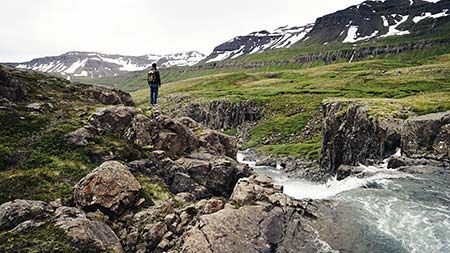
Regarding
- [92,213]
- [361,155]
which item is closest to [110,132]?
[92,213]

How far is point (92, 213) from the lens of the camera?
2411cm

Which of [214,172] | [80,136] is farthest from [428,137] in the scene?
[80,136]

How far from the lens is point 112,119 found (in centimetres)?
3841

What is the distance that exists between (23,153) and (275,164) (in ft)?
227

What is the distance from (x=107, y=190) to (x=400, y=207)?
2775 cm

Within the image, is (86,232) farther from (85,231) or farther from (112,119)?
(112,119)

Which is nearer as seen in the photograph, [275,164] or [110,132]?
[110,132]

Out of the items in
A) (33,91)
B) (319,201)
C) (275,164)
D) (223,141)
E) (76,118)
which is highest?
(33,91)

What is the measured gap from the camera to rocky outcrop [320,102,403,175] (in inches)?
2400

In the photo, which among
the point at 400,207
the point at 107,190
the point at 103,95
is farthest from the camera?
the point at 103,95

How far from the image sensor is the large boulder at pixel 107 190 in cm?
2486

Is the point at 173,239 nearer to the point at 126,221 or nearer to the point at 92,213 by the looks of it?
the point at 126,221

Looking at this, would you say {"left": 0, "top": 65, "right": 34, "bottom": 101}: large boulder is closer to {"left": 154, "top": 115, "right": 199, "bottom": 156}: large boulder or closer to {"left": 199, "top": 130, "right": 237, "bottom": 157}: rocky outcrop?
{"left": 154, "top": 115, "right": 199, "bottom": 156}: large boulder

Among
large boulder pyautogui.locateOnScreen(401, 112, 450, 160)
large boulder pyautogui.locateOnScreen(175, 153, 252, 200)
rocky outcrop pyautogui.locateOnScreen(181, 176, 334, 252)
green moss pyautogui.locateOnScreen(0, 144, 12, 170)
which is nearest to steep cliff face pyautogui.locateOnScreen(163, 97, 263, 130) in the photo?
large boulder pyautogui.locateOnScreen(401, 112, 450, 160)
